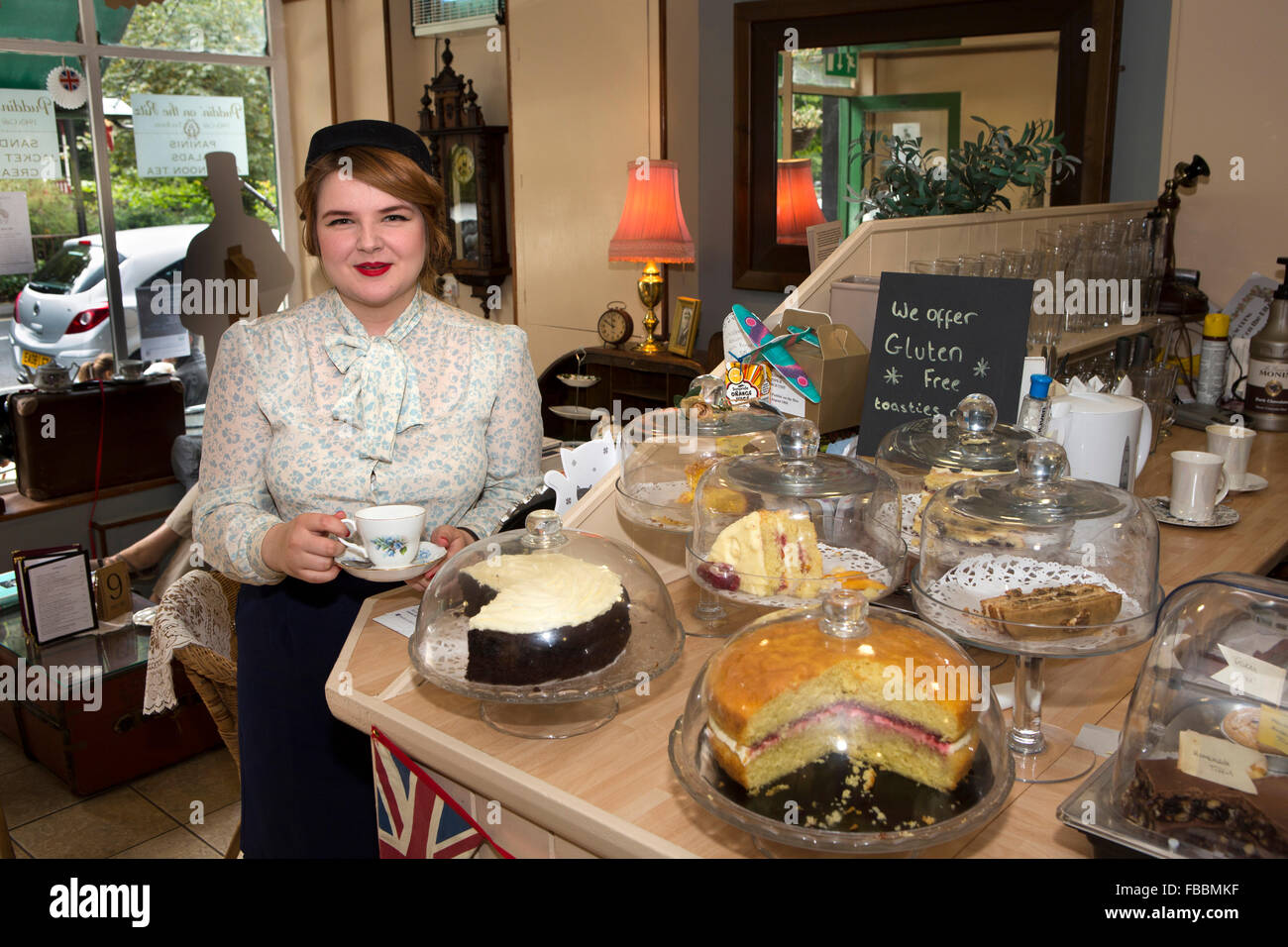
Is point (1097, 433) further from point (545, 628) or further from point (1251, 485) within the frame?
point (545, 628)

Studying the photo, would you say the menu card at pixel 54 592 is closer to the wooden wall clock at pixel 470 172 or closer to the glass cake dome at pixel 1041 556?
the glass cake dome at pixel 1041 556

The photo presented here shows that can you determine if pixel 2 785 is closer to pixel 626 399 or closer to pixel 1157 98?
pixel 626 399

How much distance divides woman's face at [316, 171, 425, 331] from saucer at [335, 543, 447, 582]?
45cm

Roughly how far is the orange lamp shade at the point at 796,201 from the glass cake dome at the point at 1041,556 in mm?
3518

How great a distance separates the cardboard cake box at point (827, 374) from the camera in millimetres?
1816

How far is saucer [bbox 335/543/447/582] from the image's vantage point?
1.50 metres

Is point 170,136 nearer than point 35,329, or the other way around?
point 35,329

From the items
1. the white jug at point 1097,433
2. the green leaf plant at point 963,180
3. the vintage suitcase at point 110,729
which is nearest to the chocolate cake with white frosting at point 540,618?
the white jug at point 1097,433

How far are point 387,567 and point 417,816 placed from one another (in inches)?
14.2

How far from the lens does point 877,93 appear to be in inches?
172

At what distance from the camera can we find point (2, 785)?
3252mm
